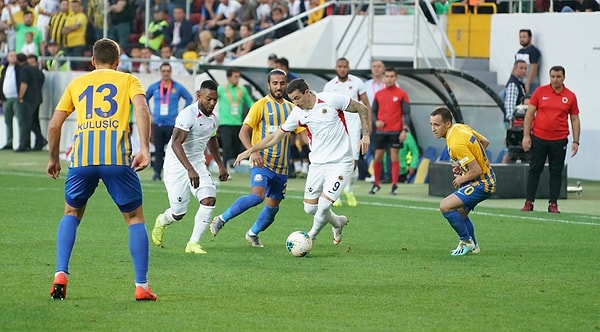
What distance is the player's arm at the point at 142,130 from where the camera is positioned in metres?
9.52

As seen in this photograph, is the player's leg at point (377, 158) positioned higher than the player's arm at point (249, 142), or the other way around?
the player's arm at point (249, 142)

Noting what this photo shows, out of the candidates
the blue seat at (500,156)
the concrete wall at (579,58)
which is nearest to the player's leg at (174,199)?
the blue seat at (500,156)

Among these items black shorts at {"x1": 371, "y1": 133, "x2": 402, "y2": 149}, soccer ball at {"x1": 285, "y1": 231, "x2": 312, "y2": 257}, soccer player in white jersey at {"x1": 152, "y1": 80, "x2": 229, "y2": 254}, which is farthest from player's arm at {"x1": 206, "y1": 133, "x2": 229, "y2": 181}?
black shorts at {"x1": 371, "y1": 133, "x2": 402, "y2": 149}

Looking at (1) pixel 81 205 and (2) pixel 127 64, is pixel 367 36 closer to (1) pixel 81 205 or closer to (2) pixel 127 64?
(2) pixel 127 64

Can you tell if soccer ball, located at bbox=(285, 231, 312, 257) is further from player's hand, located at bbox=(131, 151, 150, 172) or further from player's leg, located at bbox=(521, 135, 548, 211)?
player's leg, located at bbox=(521, 135, 548, 211)

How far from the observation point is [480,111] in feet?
82.4

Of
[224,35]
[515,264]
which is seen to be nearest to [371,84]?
[224,35]

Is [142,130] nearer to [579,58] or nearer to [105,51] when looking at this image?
[105,51]

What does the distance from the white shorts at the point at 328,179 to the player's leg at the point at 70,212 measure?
3.93 m

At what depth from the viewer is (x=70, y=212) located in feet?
32.8

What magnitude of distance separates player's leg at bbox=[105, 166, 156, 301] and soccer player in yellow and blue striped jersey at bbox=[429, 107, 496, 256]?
4.27 m

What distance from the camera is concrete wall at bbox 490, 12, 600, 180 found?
80.8 feet

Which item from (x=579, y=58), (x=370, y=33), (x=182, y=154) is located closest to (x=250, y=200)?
(x=182, y=154)

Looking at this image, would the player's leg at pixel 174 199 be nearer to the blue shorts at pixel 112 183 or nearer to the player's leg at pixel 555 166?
the blue shorts at pixel 112 183
